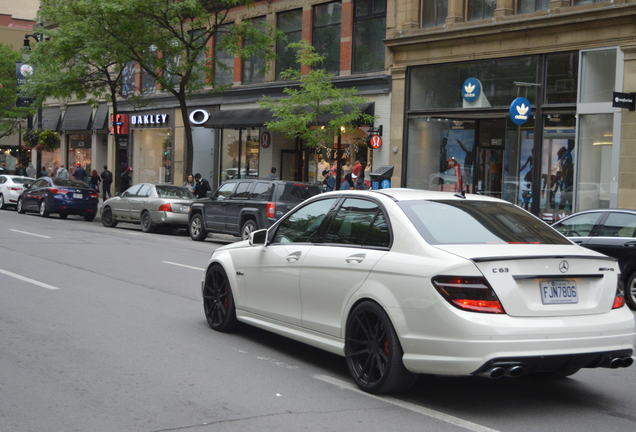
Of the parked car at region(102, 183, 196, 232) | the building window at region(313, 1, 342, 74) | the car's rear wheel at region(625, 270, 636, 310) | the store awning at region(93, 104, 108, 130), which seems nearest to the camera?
the car's rear wheel at region(625, 270, 636, 310)

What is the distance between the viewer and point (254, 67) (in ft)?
111

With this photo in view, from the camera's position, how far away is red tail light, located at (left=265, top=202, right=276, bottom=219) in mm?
20016

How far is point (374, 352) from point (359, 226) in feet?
3.78

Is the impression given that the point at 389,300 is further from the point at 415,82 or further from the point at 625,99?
the point at 415,82

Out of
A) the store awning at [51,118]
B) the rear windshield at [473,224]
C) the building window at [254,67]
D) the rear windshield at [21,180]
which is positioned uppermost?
the building window at [254,67]

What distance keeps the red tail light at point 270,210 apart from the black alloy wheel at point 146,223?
589cm

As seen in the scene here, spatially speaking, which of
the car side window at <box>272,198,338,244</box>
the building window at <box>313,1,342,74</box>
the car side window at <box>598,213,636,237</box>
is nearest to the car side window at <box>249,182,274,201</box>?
the car side window at <box>598,213,636,237</box>

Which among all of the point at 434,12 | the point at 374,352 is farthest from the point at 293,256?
the point at 434,12

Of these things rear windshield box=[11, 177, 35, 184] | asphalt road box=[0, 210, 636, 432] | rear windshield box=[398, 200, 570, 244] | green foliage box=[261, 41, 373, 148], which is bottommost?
asphalt road box=[0, 210, 636, 432]

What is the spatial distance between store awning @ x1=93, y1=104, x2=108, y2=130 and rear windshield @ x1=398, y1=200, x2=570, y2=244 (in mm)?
40338

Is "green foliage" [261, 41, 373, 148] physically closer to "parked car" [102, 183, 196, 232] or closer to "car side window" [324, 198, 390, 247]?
"parked car" [102, 183, 196, 232]

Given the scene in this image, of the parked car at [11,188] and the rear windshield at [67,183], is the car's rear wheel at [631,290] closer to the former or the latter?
the rear windshield at [67,183]

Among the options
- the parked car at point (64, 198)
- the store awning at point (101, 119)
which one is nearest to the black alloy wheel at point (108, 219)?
the parked car at point (64, 198)

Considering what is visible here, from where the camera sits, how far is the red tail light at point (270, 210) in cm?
2002
